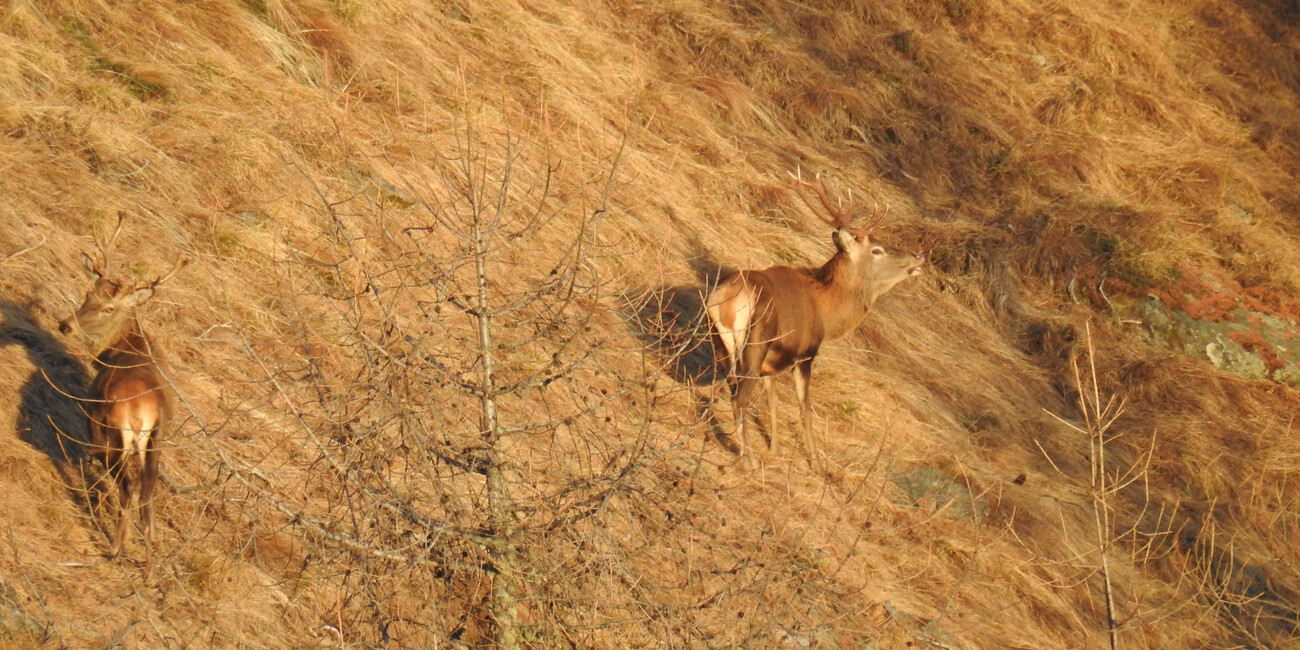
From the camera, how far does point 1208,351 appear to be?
11.2 meters

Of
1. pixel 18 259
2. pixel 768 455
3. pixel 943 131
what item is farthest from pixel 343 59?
pixel 943 131

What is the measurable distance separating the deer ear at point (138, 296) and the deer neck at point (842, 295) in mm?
4524

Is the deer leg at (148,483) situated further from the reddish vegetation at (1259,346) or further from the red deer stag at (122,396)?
the reddish vegetation at (1259,346)

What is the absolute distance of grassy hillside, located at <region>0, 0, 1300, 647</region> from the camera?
462 cm

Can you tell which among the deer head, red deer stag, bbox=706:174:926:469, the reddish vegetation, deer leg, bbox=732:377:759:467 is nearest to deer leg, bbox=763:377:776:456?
red deer stag, bbox=706:174:926:469

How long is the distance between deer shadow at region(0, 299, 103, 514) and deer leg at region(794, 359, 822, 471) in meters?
4.26

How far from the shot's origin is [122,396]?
5602mm

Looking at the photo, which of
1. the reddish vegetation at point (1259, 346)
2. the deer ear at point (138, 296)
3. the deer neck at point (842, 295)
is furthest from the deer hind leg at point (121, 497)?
the reddish vegetation at point (1259, 346)

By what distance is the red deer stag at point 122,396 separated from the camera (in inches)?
219

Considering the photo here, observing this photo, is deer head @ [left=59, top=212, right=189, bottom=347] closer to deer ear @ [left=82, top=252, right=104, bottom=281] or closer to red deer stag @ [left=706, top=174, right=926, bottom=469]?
deer ear @ [left=82, top=252, right=104, bottom=281]

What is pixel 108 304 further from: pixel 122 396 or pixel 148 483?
pixel 148 483

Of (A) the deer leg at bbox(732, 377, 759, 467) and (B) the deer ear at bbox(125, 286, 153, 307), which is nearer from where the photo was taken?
(B) the deer ear at bbox(125, 286, 153, 307)

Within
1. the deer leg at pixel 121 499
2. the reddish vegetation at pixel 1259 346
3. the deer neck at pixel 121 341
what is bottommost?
the deer leg at pixel 121 499

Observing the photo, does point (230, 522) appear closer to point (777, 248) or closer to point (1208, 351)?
point (777, 248)
